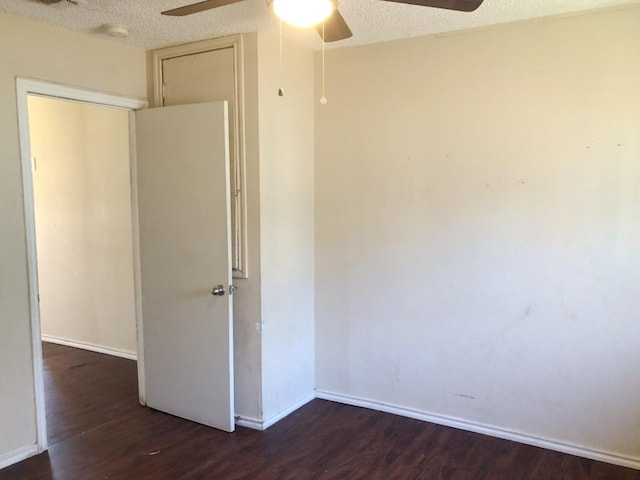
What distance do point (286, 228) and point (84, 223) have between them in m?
2.39

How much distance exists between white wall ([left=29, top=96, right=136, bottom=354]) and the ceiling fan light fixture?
2898 millimetres

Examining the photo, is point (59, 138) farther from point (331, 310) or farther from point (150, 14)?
point (331, 310)

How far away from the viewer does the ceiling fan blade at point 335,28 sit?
2.23m

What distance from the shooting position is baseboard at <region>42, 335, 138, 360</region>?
4.58 m

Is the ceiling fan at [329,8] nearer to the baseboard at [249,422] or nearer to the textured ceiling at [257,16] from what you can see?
the textured ceiling at [257,16]

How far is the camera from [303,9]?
1854 mm

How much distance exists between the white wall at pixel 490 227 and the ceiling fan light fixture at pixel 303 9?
1414 mm

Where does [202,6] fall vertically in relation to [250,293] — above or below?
above

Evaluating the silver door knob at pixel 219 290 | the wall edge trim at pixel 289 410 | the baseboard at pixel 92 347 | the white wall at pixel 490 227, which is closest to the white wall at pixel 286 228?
the wall edge trim at pixel 289 410

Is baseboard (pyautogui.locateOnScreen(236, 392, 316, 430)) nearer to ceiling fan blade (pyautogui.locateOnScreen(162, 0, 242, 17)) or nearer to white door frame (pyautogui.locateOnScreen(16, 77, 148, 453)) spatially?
white door frame (pyautogui.locateOnScreen(16, 77, 148, 453))

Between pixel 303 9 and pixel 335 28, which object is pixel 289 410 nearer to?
pixel 335 28

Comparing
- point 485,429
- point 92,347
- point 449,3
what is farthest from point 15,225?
point 485,429

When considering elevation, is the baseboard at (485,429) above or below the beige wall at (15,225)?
below

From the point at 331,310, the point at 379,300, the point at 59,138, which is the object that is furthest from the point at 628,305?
the point at 59,138
